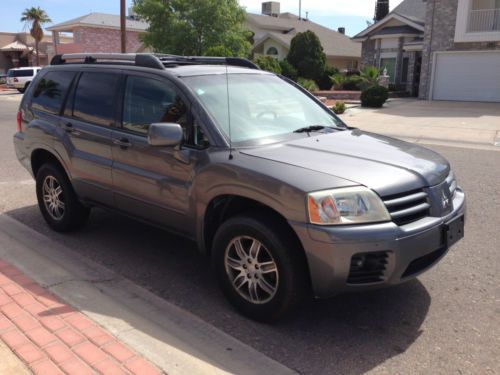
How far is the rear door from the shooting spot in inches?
183

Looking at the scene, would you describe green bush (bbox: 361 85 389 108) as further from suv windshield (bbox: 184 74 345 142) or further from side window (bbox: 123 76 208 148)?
side window (bbox: 123 76 208 148)

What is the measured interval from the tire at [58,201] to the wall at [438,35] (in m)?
23.8

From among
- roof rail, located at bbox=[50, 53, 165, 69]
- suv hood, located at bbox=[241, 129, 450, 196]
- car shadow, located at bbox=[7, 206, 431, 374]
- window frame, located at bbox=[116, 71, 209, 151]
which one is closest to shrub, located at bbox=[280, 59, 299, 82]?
roof rail, located at bbox=[50, 53, 165, 69]

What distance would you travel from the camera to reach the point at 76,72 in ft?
16.8

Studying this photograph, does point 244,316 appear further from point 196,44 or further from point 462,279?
point 196,44

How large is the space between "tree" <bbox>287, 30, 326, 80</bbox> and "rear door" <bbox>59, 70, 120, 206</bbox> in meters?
26.4

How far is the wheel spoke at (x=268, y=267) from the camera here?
3.35 m

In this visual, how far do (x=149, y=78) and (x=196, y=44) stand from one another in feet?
86.5

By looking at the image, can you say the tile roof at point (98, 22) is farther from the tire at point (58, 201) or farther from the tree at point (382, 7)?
the tire at point (58, 201)

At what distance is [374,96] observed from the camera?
853 inches

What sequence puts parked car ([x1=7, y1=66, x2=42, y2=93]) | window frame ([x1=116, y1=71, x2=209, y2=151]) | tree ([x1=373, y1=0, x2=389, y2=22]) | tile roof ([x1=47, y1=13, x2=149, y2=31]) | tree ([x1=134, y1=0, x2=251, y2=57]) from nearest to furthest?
1. window frame ([x1=116, y1=71, x2=209, y2=151])
2. tree ([x1=134, y1=0, x2=251, y2=57])
3. parked car ([x1=7, y1=66, x2=42, y2=93])
4. tile roof ([x1=47, y1=13, x2=149, y2=31])
5. tree ([x1=373, y1=0, x2=389, y2=22])

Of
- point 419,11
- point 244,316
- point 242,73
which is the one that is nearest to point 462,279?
point 244,316

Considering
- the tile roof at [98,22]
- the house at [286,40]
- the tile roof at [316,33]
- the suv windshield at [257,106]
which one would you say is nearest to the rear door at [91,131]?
the suv windshield at [257,106]

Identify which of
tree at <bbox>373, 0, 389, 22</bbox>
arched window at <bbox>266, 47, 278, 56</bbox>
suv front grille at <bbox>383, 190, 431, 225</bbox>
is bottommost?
suv front grille at <bbox>383, 190, 431, 225</bbox>
